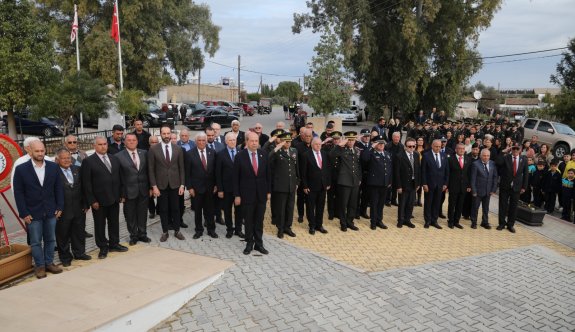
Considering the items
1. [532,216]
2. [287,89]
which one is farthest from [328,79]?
[287,89]

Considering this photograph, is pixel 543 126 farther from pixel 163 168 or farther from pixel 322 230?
pixel 163 168

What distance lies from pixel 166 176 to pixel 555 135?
18.0 metres

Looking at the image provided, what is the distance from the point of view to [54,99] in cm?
1514

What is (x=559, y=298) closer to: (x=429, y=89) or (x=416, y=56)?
(x=416, y=56)

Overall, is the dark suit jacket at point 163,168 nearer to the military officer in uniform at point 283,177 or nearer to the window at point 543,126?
the military officer in uniform at point 283,177

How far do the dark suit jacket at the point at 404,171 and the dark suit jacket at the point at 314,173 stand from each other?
1.54 metres

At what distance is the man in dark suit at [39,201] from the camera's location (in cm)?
522

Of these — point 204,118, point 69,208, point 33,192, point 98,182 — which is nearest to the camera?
point 33,192

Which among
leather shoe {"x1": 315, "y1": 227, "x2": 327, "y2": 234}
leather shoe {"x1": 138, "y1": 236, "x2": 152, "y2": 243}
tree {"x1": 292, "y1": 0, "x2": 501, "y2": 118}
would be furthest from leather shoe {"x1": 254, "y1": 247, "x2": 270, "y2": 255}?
tree {"x1": 292, "y1": 0, "x2": 501, "y2": 118}

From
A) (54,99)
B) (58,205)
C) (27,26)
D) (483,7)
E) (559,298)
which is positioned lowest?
(559,298)

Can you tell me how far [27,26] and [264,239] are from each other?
1459 cm

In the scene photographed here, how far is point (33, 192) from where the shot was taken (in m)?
5.24

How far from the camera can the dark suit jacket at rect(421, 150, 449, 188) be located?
8.26 m

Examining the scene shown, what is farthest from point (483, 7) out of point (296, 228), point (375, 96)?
point (296, 228)
